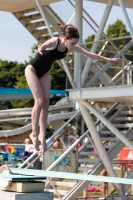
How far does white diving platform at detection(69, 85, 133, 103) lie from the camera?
56.4ft

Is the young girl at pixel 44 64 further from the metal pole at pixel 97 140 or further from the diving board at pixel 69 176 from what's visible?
the metal pole at pixel 97 140

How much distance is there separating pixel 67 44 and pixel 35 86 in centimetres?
85

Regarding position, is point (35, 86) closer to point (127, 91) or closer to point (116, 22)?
point (127, 91)

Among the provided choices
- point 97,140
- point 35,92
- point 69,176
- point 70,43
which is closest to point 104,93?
point 97,140

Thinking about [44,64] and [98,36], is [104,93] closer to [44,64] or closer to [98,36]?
[98,36]

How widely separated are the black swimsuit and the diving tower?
7584mm

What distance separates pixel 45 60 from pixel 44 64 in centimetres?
7

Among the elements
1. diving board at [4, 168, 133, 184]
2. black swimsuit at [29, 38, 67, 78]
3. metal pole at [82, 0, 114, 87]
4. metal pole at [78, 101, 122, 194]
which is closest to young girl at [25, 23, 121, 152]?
black swimsuit at [29, 38, 67, 78]

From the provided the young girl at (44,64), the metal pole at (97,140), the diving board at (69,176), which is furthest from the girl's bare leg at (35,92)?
the metal pole at (97,140)

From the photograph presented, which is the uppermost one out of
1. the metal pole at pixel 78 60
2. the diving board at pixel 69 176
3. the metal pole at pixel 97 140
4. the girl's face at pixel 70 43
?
the metal pole at pixel 78 60

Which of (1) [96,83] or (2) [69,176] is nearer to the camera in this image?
(2) [69,176]

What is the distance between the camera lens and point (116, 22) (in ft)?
295

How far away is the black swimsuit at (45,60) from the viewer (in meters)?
9.44

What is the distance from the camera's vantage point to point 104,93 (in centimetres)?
1795
